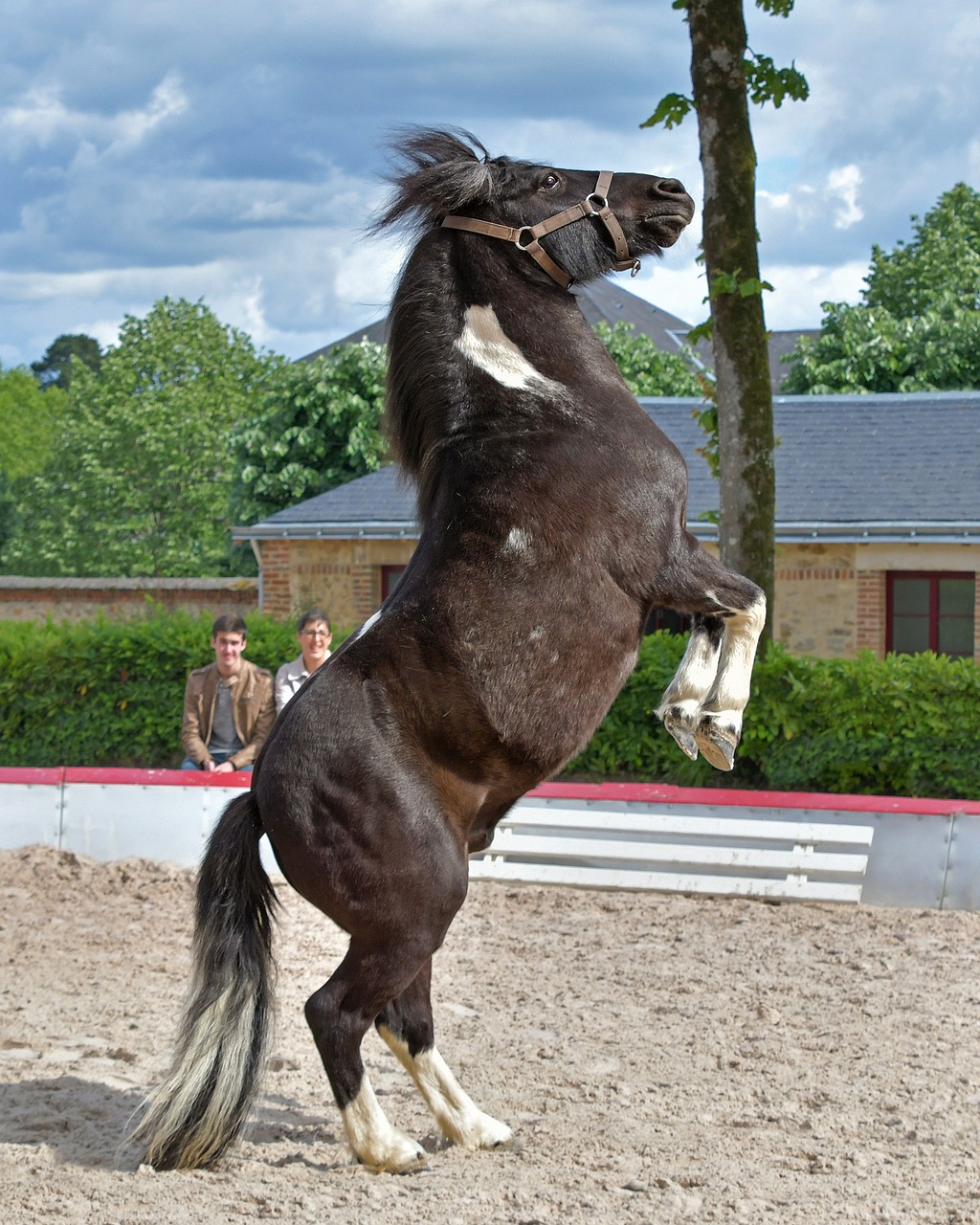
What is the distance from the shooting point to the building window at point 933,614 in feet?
53.2

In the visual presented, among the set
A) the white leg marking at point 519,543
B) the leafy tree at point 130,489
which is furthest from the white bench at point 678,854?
the leafy tree at point 130,489

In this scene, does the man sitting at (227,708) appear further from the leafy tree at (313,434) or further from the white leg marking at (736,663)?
the leafy tree at (313,434)

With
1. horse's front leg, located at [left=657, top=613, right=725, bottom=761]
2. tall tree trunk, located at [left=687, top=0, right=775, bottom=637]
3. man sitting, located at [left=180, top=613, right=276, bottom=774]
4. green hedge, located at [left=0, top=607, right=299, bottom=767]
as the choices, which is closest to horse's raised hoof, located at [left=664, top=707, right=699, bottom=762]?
horse's front leg, located at [left=657, top=613, right=725, bottom=761]

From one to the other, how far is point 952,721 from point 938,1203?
19.5ft

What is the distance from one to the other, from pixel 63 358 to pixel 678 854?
302 ft

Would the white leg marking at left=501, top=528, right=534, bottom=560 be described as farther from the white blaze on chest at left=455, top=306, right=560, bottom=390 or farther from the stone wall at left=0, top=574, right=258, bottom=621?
the stone wall at left=0, top=574, right=258, bottom=621

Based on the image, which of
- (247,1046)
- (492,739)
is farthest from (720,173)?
(247,1046)

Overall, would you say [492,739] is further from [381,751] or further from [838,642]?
[838,642]

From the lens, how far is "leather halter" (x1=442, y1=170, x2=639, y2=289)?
349 cm

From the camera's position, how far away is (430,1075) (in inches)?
157

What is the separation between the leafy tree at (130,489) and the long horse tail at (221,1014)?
96.6 feet

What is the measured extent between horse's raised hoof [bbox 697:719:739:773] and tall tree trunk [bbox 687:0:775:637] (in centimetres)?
554

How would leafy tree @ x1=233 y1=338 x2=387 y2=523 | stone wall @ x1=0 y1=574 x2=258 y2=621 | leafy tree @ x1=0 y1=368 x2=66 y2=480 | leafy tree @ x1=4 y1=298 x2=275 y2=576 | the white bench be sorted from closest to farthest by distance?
the white bench, stone wall @ x1=0 y1=574 x2=258 y2=621, leafy tree @ x1=233 y1=338 x2=387 y2=523, leafy tree @ x1=4 y1=298 x2=275 y2=576, leafy tree @ x1=0 y1=368 x2=66 y2=480

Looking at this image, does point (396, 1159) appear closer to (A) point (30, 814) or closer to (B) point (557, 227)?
(B) point (557, 227)
